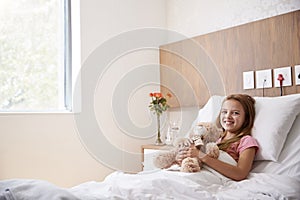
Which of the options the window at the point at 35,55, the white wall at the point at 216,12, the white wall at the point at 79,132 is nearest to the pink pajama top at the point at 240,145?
the white wall at the point at 216,12

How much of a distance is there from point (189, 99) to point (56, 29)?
1176 mm

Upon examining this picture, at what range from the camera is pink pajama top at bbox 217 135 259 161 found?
1.87 metres

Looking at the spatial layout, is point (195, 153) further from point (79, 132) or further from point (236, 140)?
point (79, 132)

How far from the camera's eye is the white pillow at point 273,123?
73.0 inches

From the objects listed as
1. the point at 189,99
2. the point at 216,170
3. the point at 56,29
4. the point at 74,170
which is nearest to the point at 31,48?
the point at 56,29

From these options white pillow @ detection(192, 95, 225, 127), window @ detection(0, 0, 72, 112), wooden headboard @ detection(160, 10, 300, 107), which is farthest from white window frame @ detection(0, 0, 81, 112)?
white pillow @ detection(192, 95, 225, 127)

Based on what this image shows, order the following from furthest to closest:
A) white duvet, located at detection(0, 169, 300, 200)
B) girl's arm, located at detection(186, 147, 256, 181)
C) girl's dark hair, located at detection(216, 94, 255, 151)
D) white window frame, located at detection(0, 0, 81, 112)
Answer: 1. white window frame, located at detection(0, 0, 81, 112)
2. girl's dark hair, located at detection(216, 94, 255, 151)
3. girl's arm, located at detection(186, 147, 256, 181)
4. white duvet, located at detection(0, 169, 300, 200)

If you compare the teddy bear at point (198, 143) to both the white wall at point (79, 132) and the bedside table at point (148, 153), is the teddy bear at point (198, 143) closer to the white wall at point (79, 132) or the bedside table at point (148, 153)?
the bedside table at point (148, 153)

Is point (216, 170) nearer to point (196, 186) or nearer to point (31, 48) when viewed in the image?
point (196, 186)

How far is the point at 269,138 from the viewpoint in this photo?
1876mm

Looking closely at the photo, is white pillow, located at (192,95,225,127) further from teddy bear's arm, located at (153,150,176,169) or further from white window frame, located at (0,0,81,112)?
white window frame, located at (0,0,81,112)

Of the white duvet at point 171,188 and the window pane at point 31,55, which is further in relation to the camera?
the window pane at point 31,55

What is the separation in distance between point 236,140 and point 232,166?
9.9 inches

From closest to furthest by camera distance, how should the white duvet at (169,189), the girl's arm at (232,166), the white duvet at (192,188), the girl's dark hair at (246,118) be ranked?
the white duvet at (169,189) < the white duvet at (192,188) < the girl's arm at (232,166) < the girl's dark hair at (246,118)
